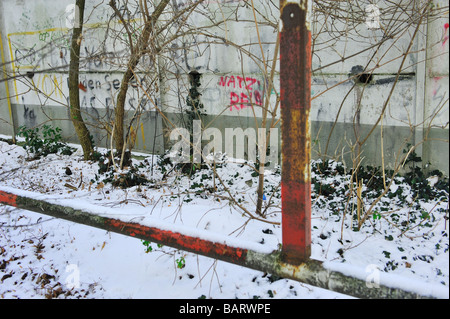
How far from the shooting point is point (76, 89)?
5.97 m

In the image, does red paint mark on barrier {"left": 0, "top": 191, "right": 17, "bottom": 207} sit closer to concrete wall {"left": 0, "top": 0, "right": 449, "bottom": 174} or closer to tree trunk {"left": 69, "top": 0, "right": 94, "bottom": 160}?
concrete wall {"left": 0, "top": 0, "right": 449, "bottom": 174}

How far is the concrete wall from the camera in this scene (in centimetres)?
424

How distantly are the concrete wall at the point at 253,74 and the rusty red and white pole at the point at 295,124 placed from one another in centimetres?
125

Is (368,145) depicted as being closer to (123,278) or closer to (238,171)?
(238,171)

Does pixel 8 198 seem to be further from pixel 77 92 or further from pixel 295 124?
pixel 77 92

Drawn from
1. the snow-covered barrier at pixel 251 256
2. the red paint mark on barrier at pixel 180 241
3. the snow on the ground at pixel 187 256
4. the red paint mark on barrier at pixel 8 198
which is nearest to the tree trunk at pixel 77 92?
the snow on the ground at pixel 187 256

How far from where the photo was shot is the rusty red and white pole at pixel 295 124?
1467 mm

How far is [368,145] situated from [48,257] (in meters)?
3.64

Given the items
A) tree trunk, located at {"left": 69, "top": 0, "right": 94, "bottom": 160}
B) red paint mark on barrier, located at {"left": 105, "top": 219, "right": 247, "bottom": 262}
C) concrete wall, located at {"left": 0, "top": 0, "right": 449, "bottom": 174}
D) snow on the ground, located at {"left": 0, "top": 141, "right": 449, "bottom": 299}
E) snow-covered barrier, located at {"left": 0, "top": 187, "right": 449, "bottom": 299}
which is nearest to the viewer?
snow-covered barrier, located at {"left": 0, "top": 187, "right": 449, "bottom": 299}

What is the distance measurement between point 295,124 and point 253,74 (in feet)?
13.3

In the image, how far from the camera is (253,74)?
547 centimetres

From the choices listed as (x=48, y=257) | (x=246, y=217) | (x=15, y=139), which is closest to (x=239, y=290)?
(x=246, y=217)

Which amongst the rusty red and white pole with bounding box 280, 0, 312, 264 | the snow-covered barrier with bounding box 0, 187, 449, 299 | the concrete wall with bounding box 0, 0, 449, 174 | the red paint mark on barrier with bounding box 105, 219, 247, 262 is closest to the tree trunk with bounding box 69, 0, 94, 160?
the concrete wall with bounding box 0, 0, 449, 174

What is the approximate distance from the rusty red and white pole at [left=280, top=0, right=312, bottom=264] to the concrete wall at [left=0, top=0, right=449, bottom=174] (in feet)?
4.10
